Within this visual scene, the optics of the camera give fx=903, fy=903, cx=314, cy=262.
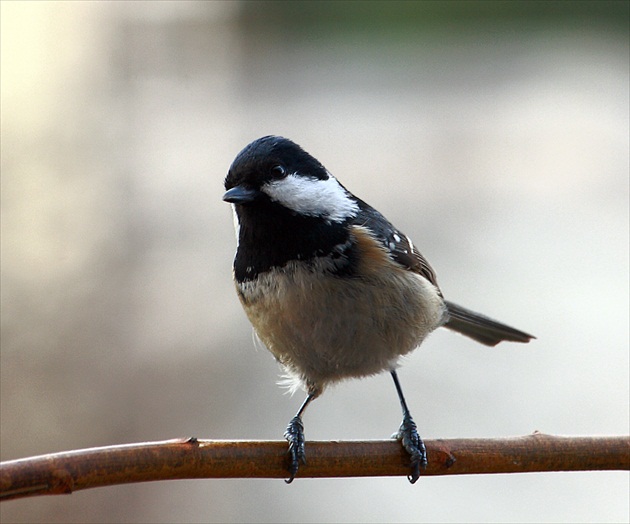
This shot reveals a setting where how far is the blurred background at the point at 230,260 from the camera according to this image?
13.3ft

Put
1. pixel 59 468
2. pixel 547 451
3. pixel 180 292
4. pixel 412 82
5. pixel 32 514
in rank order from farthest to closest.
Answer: pixel 412 82 → pixel 180 292 → pixel 32 514 → pixel 547 451 → pixel 59 468

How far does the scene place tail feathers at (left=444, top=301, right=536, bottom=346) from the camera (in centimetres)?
293

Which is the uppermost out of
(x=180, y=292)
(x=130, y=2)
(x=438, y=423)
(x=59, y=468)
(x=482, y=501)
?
(x=130, y=2)

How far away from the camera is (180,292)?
5008 millimetres

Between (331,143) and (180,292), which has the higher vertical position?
(331,143)

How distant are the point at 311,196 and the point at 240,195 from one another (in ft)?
0.73

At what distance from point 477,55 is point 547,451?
27.3 ft

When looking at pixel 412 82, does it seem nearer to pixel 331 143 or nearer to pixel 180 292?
pixel 331 143

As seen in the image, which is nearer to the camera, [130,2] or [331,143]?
[130,2]

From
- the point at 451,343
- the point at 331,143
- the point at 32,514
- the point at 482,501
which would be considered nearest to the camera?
the point at 32,514

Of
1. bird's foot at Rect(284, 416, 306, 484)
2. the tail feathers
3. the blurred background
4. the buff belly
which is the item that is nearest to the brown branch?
bird's foot at Rect(284, 416, 306, 484)

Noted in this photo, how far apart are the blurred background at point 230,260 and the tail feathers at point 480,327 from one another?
1464 millimetres

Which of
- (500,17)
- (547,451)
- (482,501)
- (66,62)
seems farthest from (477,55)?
(547,451)

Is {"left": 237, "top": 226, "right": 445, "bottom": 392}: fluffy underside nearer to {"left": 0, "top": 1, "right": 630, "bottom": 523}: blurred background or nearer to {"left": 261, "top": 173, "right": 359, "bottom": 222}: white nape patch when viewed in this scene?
{"left": 261, "top": 173, "right": 359, "bottom": 222}: white nape patch
